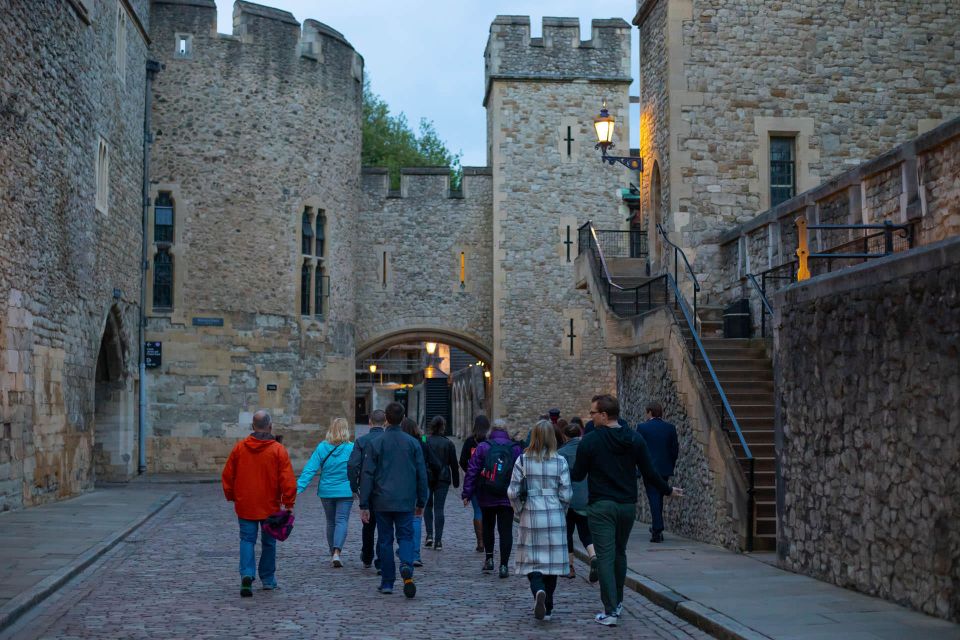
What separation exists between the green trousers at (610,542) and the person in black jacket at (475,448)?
330 centimetres

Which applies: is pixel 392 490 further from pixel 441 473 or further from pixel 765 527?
pixel 765 527

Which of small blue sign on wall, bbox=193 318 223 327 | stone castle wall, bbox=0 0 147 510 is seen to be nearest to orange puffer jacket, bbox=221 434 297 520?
stone castle wall, bbox=0 0 147 510

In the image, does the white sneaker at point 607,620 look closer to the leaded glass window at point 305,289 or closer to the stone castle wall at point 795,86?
the stone castle wall at point 795,86

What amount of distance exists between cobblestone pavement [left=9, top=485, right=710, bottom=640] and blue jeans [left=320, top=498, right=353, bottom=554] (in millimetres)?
267

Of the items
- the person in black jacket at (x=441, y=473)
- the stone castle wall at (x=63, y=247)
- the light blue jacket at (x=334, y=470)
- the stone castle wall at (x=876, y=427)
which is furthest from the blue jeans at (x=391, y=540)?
the stone castle wall at (x=63, y=247)

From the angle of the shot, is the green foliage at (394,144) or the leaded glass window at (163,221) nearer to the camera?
the leaded glass window at (163,221)

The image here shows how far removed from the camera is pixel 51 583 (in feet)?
30.7

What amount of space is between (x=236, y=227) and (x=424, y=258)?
21.3 ft

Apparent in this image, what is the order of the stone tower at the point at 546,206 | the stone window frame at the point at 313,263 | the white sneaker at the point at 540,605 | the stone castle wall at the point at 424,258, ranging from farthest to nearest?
1. the stone castle wall at the point at 424,258
2. the stone tower at the point at 546,206
3. the stone window frame at the point at 313,263
4. the white sneaker at the point at 540,605

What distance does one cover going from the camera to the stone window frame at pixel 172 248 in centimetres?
2544

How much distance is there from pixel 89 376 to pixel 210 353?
18.3ft

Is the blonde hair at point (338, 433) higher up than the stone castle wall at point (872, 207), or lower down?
lower down

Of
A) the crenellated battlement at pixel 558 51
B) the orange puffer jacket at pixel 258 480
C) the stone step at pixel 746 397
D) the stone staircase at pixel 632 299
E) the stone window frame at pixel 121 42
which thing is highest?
the crenellated battlement at pixel 558 51

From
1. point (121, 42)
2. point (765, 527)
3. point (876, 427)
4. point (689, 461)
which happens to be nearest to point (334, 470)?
point (765, 527)
